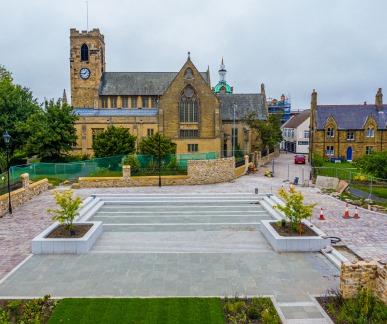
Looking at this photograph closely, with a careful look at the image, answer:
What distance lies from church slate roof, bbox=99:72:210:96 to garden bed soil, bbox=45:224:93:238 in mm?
44677

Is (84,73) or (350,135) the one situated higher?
(84,73)

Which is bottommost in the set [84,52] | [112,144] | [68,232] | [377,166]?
[68,232]

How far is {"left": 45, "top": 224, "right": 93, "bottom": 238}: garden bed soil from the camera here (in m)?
16.2

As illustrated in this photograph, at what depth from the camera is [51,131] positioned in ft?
132

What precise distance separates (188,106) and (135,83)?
15337mm

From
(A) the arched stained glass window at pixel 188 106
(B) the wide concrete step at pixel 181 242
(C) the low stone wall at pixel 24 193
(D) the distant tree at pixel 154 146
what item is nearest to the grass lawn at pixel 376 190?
(B) the wide concrete step at pixel 181 242

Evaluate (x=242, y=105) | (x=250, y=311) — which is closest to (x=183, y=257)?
(x=250, y=311)

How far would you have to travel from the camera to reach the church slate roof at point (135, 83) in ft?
198

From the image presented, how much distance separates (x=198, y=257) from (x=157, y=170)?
19733mm

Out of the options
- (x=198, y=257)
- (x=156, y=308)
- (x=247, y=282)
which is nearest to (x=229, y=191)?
(x=198, y=257)

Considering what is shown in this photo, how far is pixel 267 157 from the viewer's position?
53875mm

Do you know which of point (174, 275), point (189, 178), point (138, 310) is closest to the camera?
point (138, 310)

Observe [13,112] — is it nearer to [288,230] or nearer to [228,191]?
[228,191]

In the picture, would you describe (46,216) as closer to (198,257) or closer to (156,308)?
(198,257)
